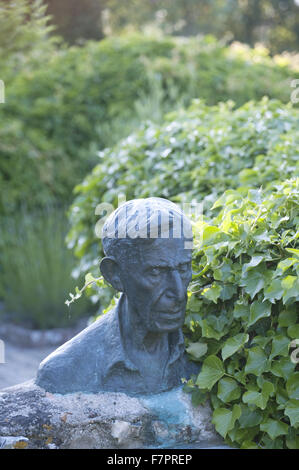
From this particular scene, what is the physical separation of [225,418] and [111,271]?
0.69m

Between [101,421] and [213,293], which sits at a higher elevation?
[213,293]

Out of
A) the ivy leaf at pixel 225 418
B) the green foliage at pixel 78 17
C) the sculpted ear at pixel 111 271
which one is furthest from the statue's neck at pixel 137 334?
the green foliage at pixel 78 17

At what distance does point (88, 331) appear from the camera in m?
2.48

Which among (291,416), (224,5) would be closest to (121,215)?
(291,416)

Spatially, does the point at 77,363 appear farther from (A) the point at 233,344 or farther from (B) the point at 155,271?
(A) the point at 233,344

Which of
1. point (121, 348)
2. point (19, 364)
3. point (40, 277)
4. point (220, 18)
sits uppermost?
point (121, 348)

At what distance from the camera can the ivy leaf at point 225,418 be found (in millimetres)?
2328

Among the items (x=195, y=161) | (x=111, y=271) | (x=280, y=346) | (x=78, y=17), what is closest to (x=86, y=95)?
(x=195, y=161)

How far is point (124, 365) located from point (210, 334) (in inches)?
14.1

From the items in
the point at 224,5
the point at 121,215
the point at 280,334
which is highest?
the point at 121,215

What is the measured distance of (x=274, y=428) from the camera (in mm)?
2305

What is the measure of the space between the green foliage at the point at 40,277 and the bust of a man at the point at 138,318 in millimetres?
3651

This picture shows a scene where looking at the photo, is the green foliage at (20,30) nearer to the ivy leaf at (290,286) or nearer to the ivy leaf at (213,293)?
the ivy leaf at (213,293)

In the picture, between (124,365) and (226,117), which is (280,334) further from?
(226,117)
